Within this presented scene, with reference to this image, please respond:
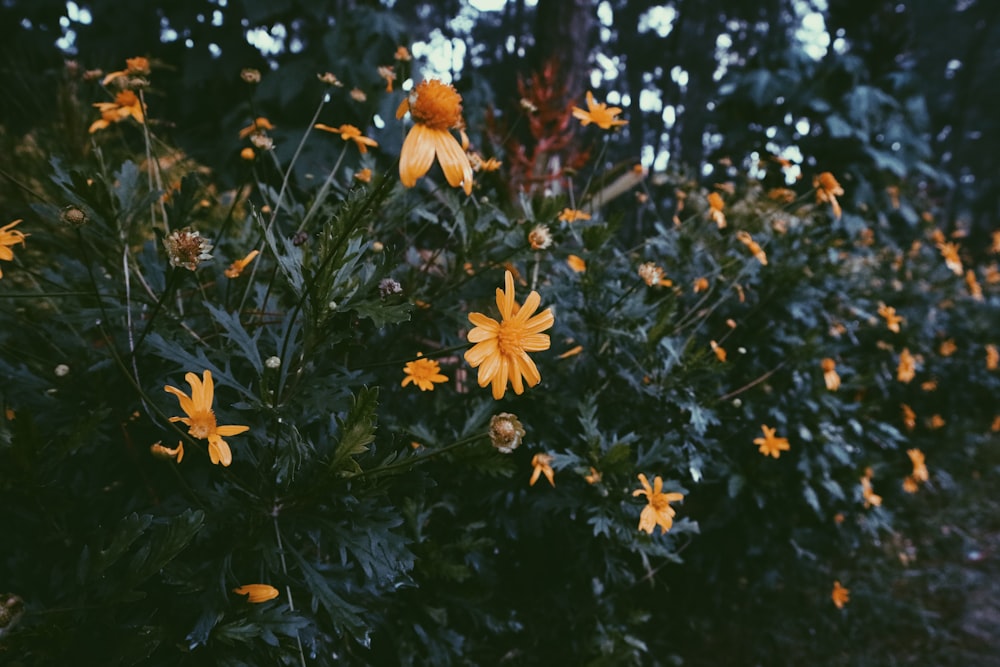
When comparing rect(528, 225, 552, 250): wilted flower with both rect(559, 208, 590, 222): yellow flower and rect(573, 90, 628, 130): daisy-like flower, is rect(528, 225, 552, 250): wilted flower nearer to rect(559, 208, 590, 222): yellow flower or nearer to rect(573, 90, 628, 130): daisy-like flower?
rect(559, 208, 590, 222): yellow flower

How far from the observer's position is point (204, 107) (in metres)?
3.61

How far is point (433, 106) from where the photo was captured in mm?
753

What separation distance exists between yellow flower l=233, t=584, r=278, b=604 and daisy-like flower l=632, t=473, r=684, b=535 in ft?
2.43

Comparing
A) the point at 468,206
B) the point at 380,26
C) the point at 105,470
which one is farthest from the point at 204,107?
the point at 105,470

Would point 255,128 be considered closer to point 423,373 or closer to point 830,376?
point 423,373

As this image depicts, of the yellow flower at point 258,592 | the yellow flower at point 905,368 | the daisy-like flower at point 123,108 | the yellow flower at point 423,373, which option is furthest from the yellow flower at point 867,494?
the daisy-like flower at point 123,108

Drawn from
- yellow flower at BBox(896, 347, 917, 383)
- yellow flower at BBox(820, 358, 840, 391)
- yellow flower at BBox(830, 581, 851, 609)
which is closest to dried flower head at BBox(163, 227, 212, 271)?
yellow flower at BBox(820, 358, 840, 391)

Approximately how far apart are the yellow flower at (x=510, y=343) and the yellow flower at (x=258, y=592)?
457 mm

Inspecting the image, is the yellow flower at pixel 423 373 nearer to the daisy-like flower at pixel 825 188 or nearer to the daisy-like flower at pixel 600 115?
the daisy-like flower at pixel 600 115

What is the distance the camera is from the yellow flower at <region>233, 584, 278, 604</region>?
0.88 metres

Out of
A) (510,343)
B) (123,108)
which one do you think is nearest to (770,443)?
(510,343)

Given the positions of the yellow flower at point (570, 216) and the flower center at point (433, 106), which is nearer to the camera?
the flower center at point (433, 106)

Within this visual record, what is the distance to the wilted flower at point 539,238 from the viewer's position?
1.33 m

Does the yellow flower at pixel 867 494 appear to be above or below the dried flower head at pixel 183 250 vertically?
below
